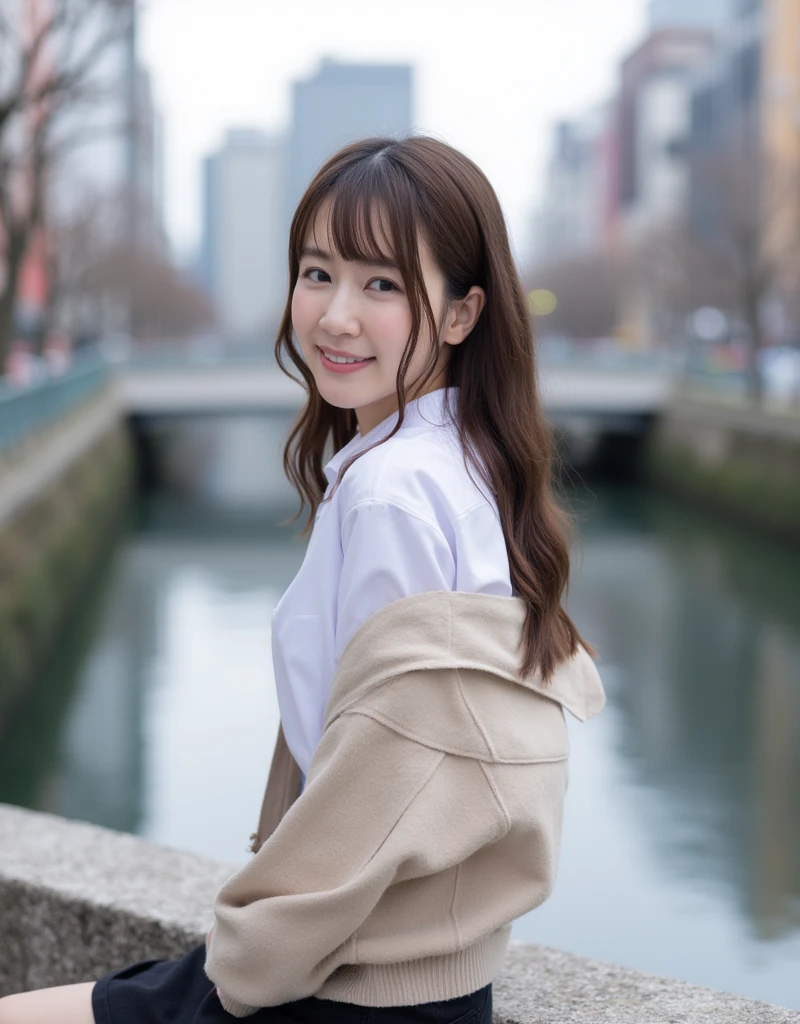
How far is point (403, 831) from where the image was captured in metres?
1.46

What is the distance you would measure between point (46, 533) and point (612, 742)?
6083 mm

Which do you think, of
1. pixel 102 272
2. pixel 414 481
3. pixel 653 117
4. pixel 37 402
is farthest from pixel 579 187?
pixel 414 481

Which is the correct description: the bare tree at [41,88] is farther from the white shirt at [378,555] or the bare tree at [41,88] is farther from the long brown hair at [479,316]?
the white shirt at [378,555]

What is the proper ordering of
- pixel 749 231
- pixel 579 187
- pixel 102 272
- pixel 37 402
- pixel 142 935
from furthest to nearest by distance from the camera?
pixel 579 187, pixel 102 272, pixel 749 231, pixel 37 402, pixel 142 935

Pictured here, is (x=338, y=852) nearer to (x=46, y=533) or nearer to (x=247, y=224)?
(x=46, y=533)

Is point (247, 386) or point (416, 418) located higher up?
point (416, 418)

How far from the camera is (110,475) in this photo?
21516mm

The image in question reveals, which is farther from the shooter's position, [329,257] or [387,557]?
[329,257]

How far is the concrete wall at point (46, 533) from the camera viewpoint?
1044 centimetres

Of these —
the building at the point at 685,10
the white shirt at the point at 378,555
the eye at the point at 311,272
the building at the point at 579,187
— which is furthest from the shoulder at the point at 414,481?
the building at the point at 685,10

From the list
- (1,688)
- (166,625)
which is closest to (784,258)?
(166,625)

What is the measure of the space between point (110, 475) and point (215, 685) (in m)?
11.0

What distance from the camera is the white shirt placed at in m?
1.49

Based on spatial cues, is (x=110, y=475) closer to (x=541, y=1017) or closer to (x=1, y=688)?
(x=1, y=688)
